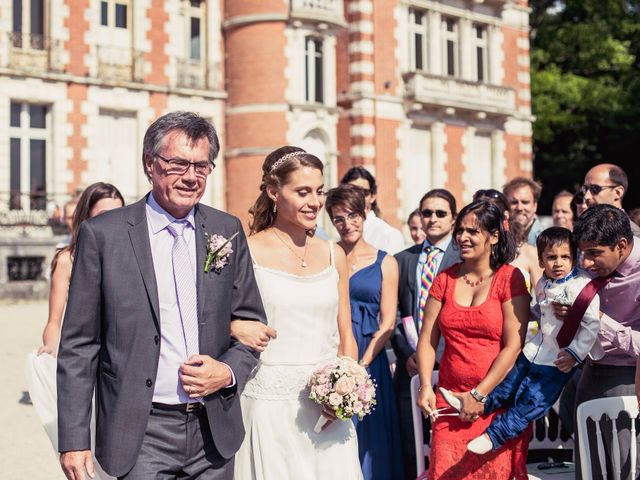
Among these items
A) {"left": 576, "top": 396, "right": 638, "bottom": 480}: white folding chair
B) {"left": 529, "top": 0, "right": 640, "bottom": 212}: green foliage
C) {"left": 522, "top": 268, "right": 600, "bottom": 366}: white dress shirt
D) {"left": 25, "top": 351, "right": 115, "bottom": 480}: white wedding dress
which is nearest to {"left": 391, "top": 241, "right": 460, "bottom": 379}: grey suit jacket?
{"left": 522, "top": 268, "right": 600, "bottom": 366}: white dress shirt

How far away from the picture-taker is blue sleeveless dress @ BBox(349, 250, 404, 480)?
580 cm

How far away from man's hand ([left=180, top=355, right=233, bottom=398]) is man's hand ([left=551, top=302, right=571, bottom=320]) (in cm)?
217

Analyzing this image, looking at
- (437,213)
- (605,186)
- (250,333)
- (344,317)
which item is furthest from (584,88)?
(250,333)

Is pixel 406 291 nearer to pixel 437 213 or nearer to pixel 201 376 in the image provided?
pixel 437 213

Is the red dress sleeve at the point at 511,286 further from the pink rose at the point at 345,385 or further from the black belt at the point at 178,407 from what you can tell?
the black belt at the point at 178,407

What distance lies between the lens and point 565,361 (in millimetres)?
4496

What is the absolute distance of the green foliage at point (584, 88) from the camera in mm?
30094

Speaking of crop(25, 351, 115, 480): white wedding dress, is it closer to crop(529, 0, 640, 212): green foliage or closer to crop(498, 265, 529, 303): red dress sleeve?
crop(498, 265, 529, 303): red dress sleeve

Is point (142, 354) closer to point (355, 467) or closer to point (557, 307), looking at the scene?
point (355, 467)

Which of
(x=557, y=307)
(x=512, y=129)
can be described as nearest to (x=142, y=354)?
(x=557, y=307)

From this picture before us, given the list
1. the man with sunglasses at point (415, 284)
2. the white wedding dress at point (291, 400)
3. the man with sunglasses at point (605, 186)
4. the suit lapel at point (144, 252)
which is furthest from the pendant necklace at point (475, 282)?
the suit lapel at point (144, 252)

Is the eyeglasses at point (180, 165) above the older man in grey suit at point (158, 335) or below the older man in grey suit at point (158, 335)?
above

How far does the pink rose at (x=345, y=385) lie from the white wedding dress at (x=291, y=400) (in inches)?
11.4

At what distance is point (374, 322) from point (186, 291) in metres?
2.74
